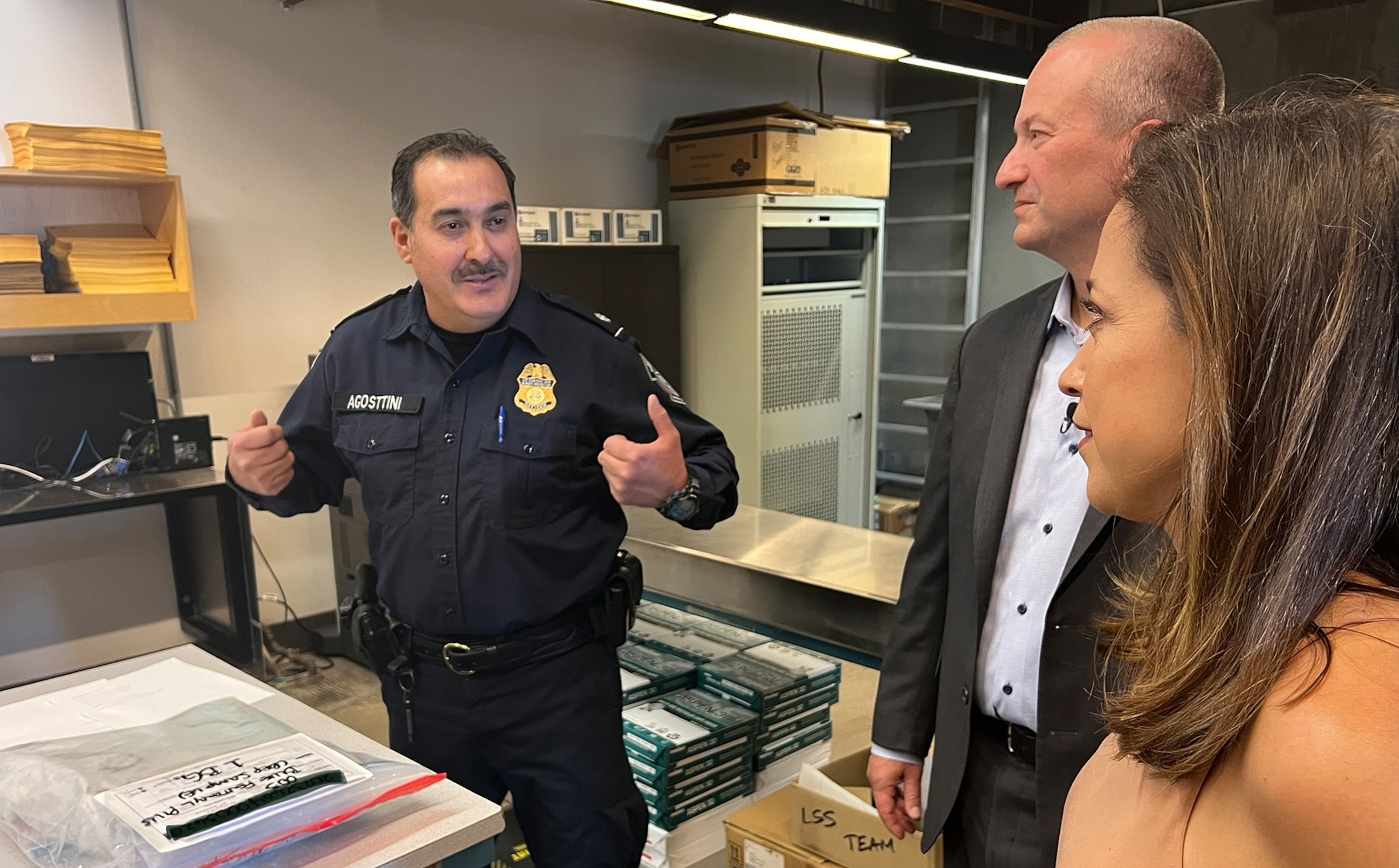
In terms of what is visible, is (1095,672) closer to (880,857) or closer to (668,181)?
(880,857)

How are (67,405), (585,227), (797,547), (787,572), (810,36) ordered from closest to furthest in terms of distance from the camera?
(787,572)
(797,547)
(67,405)
(810,36)
(585,227)

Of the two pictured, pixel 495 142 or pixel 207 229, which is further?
→ pixel 495 142

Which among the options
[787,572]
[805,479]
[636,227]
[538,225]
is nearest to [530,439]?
[787,572]

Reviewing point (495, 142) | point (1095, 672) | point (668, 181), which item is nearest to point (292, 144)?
point (495, 142)

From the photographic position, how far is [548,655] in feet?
5.53

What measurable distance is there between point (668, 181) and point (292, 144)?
1996 millimetres

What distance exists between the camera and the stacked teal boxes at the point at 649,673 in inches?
90.7

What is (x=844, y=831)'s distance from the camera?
173 cm

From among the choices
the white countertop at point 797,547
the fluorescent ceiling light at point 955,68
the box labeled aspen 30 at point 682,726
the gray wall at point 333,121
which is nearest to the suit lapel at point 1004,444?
the white countertop at point 797,547

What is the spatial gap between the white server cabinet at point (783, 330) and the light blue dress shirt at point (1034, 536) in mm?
3198

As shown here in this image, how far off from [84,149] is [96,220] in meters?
0.43

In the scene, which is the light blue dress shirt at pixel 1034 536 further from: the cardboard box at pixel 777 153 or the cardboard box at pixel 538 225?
the cardboard box at pixel 777 153

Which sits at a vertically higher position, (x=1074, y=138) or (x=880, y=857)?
(x=1074, y=138)

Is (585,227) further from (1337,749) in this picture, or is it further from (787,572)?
(1337,749)
